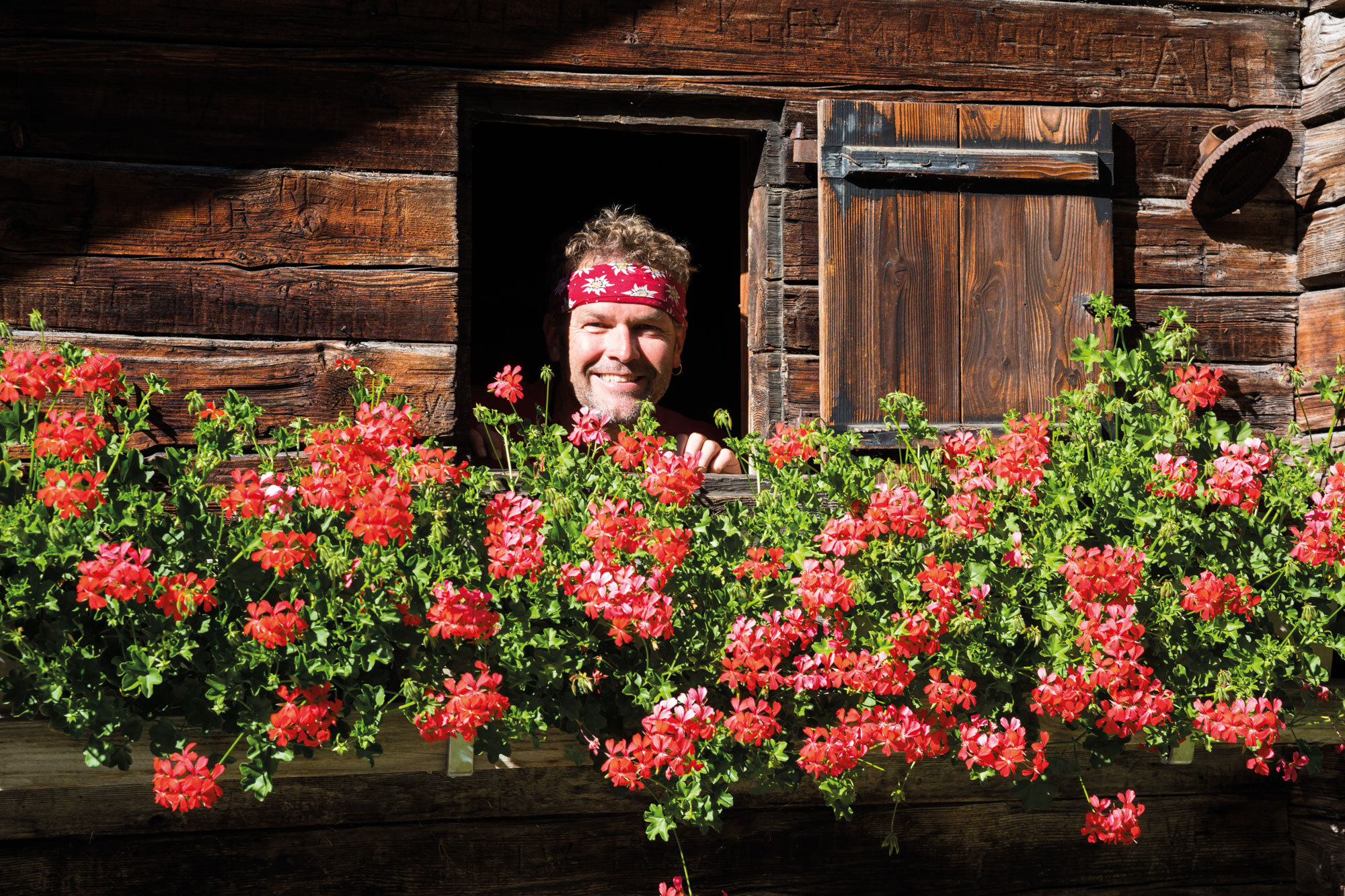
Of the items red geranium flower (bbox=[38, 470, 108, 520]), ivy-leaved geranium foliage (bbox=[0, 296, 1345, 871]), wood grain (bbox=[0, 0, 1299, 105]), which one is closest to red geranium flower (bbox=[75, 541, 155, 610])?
ivy-leaved geranium foliage (bbox=[0, 296, 1345, 871])

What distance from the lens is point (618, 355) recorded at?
3.60 meters

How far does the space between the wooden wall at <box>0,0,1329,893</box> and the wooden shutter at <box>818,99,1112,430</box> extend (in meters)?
0.16

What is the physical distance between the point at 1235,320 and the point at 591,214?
12.2ft

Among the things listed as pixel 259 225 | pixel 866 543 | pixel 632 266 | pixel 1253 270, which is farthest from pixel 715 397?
pixel 866 543

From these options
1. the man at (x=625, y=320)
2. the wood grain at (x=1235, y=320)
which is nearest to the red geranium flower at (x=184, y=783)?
the man at (x=625, y=320)

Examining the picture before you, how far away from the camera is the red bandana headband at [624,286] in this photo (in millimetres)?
3643

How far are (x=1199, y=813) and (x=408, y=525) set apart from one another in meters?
2.65

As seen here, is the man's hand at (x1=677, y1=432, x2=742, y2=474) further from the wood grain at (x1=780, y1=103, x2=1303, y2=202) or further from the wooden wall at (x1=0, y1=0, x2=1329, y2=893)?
the wood grain at (x1=780, y1=103, x2=1303, y2=202)

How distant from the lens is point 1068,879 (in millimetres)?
3357

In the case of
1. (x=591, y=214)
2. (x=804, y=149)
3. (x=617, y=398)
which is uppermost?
(x=591, y=214)

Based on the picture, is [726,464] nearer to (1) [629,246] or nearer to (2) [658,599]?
(1) [629,246]

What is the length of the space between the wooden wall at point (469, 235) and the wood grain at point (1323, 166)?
0.01 meters

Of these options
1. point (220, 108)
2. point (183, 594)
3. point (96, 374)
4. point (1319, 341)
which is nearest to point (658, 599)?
point (183, 594)

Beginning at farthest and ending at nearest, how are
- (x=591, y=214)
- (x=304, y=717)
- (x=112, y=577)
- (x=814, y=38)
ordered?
1. (x=591, y=214)
2. (x=814, y=38)
3. (x=304, y=717)
4. (x=112, y=577)
